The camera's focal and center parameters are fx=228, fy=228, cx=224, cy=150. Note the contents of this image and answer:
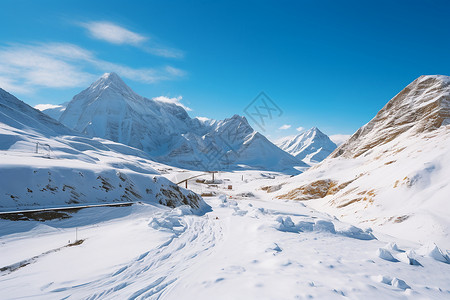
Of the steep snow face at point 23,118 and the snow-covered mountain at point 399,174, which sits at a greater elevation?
the steep snow face at point 23,118

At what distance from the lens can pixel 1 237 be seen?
880 centimetres

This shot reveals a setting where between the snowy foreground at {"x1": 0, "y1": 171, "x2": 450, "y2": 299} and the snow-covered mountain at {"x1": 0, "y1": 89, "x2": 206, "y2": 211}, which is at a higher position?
the snow-covered mountain at {"x1": 0, "y1": 89, "x2": 206, "y2": 211}

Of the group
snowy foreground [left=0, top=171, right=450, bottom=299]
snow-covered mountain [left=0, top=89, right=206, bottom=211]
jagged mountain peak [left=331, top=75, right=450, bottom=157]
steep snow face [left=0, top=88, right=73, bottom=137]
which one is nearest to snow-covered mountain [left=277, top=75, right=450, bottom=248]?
jagged mountain peak [left=331, top=75, right=450, bottom=157]

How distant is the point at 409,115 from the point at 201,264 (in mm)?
57646

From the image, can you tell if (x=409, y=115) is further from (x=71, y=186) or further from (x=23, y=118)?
(x=23, y=118)

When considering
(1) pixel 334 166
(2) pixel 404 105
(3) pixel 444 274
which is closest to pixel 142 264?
(3) pixel 444 274

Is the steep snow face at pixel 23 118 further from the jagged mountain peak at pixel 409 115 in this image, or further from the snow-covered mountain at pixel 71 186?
the jagged mountain peak at pixel 409 115

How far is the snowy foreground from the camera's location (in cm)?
538

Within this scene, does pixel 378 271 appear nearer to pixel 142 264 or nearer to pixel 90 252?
pixel 142 264

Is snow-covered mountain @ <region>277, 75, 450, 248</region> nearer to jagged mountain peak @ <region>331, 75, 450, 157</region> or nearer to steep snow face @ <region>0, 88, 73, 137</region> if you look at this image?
jagged mountain peak @ <region>331, 75, 450, 157</region>

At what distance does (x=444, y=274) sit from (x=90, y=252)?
467 inches

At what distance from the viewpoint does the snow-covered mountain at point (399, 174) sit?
21.4 m

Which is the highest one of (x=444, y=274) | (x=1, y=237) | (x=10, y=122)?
(x=10, y=122)

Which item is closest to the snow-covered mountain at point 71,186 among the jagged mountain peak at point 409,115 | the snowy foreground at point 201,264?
the snowy foreground at point 201,264
